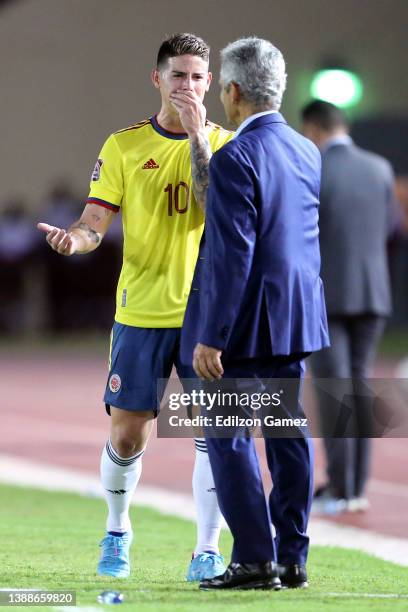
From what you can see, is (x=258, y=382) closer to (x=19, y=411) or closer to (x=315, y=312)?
(x=315, y=312)

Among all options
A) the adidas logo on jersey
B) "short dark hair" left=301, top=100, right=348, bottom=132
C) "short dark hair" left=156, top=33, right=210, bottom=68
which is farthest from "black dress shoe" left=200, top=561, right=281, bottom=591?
"short dark hair" left=301, top=100, right=348, bottom=132

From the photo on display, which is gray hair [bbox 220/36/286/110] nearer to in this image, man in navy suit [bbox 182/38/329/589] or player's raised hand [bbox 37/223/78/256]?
man in navy suit [bbox 182/38/329/589]

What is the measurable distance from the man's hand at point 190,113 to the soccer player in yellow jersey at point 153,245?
0.20 feet

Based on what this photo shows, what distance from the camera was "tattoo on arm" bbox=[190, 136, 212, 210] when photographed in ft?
19.6

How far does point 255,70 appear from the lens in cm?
557

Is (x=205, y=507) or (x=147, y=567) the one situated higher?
(x=205, y=507)

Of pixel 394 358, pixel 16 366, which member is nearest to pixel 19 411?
A: pixel 16 366

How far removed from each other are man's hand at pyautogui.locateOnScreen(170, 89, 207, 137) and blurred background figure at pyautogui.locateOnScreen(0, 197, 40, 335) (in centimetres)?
2199

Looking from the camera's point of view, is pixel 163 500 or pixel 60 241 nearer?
pixel 60 241

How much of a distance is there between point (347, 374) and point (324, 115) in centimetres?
176

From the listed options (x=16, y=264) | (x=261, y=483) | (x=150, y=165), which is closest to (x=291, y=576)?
(x=261, y=483)

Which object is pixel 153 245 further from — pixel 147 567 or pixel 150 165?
pixel 147 567

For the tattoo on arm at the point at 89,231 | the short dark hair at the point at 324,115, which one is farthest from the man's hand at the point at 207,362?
the short dark hair at the point at 324,115

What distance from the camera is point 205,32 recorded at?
96.5 feet
